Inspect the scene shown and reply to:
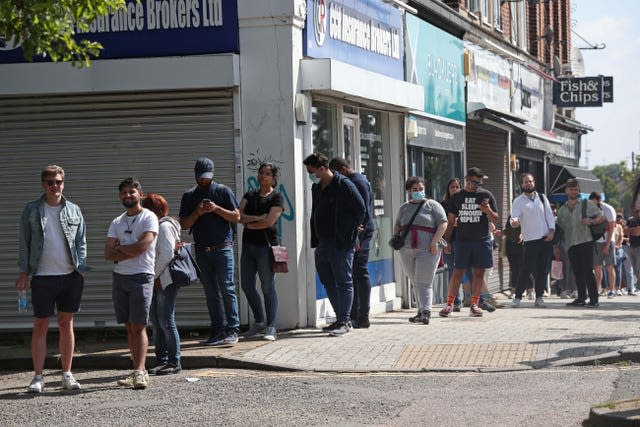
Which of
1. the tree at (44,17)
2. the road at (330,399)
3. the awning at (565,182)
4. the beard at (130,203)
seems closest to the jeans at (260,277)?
the road at (330,399)

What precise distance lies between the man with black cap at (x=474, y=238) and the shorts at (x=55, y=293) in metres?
6.70

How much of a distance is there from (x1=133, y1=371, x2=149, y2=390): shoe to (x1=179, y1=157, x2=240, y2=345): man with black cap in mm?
2327

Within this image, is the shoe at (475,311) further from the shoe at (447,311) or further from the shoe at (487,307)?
the shoe at (487,307)

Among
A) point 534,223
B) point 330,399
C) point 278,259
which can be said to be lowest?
point 330,399

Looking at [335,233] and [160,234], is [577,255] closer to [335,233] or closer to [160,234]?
[335,233]

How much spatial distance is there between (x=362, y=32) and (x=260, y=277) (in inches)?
184

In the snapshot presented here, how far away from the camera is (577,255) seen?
18.7 metres

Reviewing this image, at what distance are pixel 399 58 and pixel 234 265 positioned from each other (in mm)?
5361

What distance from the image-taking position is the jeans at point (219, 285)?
1289 centimetres

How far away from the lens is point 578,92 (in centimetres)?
3338

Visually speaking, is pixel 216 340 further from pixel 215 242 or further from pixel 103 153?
pixel 103 153

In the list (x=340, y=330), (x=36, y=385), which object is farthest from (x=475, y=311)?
(x=36, y=385)

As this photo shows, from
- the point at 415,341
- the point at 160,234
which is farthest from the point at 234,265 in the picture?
the point at 160,234

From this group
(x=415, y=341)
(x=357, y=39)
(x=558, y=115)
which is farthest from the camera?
(x=558, y=115)
